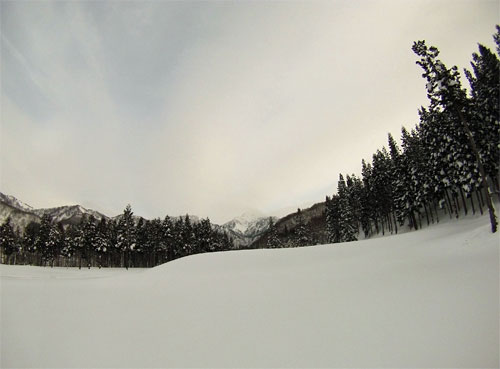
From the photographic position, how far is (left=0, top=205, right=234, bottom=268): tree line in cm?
5856

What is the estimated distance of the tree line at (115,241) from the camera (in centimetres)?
5856

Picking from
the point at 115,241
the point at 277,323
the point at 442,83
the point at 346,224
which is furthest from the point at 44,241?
the point at 442,83

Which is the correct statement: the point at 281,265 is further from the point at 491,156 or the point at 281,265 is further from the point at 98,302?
the point at 491,156

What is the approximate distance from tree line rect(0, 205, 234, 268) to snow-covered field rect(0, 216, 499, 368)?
179 ft

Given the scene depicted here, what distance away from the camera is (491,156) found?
29.6 meters

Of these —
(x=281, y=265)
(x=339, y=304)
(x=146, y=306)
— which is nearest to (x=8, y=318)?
(x=146, y=306)

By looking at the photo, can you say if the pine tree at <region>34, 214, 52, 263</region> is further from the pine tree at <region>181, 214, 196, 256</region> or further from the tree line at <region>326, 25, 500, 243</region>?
the tree line at <region>326, 25, 500, 243</region>

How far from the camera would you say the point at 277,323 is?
6.88 metres

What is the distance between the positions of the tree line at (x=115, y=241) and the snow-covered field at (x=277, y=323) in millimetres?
54689

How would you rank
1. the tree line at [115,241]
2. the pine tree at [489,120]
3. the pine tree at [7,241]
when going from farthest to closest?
Result: 1. the pine tree at [7,241]
2. the tree line at [115,241]
3. the pine tree at [489,120]

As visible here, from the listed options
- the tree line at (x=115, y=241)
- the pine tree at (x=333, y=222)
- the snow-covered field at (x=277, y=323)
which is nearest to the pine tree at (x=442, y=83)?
the snow-covered field at (x=277, y=323)

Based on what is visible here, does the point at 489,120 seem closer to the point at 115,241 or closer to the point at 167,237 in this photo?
the point at 167,237

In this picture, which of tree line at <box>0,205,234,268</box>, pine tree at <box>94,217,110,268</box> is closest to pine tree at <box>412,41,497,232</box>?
tree line at <box>0,205,234,268</box>

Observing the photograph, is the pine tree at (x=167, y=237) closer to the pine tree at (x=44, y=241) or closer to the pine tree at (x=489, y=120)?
the pine tree at (x=44, y=241)
